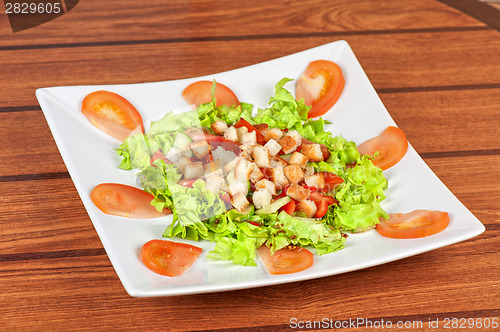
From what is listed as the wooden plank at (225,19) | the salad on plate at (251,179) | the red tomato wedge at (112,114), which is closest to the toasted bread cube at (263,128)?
the salad on plate at (251,179)

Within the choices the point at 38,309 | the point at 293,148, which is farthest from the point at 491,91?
the point at 38,309

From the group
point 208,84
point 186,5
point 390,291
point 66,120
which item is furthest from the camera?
point 186,5

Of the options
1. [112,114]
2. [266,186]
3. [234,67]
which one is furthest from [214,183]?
[234,67]

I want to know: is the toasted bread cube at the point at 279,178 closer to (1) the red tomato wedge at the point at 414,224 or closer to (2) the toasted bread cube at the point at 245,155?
(2) the toasted bread cube at the point at 245,155

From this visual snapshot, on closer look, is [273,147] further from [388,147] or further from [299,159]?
[388,147]

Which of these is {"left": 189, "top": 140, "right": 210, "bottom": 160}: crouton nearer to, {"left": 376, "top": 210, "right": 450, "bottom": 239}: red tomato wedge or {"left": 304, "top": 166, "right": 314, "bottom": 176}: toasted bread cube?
{"left": 304, "top": 166, "right": 314, "bottom": 176}: toasted bread cube

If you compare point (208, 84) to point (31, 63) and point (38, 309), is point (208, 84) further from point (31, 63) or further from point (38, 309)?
point (38, 309)
